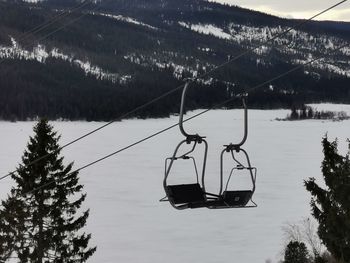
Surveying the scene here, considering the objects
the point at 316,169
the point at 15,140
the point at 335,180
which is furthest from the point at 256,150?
the point at 335,180

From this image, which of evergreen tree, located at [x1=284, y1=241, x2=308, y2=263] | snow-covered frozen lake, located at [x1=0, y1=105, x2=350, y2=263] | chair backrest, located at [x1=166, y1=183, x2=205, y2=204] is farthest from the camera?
snow-covered frozen lake, located at [x1=0, y1=105, x2=350, y2=263]

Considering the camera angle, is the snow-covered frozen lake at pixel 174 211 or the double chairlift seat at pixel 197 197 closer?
the double chairlift seat at pixel 197 197

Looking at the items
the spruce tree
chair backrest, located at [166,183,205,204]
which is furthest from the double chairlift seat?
the spruce tree

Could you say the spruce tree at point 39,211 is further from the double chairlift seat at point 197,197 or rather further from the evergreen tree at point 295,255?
the evergreen tree at point 295,255

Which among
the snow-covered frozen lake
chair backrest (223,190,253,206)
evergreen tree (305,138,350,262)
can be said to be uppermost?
chair backrest (223,190,253,206)

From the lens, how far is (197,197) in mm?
7480

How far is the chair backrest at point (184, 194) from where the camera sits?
7.27 metres

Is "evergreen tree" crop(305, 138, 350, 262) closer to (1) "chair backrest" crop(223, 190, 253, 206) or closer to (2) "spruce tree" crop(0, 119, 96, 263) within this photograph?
(2) "spruce tree" crop(0, 119, 96, 263)

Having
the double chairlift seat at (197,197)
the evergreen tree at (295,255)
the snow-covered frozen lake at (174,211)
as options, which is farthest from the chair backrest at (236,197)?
the snow-covered frozen lake at (174,211)

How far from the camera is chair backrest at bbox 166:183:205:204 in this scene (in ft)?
23.9

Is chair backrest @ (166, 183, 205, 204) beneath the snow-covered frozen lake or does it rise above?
above

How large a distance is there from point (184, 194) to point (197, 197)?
0.19 m

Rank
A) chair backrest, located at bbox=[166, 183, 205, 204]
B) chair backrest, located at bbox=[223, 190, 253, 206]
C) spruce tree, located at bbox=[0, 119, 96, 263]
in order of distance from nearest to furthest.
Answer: chair backrest, located at bbox=[166, 183, 205, 204], chair backrest, located at bbox=[223, 190, 253, 206], spruce tree, located at bbox=[0, 119, 96, 263]

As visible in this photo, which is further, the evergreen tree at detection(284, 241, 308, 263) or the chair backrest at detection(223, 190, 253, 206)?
the evergreen tree at detection(284, 241, 308, 263)
